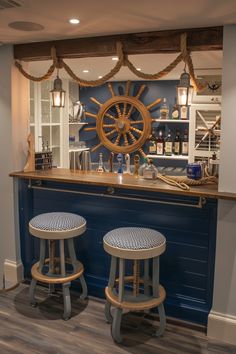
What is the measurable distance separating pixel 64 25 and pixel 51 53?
0.52 metres

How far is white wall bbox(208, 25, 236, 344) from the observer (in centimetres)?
245

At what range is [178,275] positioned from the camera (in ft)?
9.29

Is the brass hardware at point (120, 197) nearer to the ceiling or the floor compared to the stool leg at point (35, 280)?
nearer to the ceiling

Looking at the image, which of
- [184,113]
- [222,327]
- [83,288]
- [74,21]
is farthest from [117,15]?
[184,113]

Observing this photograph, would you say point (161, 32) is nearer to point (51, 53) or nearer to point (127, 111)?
point (51, 53)

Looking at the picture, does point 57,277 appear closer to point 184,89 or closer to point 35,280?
point 35,280

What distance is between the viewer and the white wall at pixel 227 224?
245 centimetres

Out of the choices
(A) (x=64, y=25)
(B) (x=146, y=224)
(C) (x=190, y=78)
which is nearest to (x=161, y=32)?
(C) (x=190, y=78)

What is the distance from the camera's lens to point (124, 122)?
529 cm

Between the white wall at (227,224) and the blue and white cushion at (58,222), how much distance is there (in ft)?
3.46

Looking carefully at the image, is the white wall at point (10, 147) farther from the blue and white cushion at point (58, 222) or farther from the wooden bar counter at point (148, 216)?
the blue and white cushion at point (58, 222)

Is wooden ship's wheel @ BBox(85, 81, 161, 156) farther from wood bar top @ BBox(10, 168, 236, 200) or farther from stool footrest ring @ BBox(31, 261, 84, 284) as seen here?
stool footrest ring @ BBox(31, 261, 84, 284)

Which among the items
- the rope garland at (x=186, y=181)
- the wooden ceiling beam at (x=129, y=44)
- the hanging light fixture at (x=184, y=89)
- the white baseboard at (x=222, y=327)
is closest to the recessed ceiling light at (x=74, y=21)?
the wooden ceiling beam at (x=129, y=44)

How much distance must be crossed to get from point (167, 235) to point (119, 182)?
0.54 m
